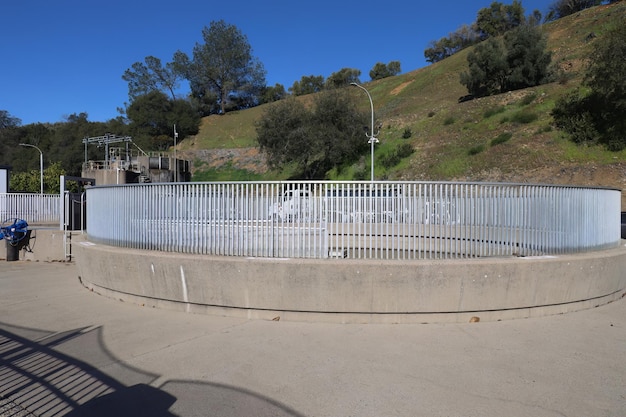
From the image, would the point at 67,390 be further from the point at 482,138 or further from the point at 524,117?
the point at 524,117

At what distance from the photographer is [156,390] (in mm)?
4109

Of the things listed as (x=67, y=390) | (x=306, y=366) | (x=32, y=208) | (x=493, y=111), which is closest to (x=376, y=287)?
(x=306, y=366)

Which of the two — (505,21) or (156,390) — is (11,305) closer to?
(156,390)

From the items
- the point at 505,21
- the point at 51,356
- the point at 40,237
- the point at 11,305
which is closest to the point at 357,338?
the point at 51,356

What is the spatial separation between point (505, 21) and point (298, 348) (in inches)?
4154

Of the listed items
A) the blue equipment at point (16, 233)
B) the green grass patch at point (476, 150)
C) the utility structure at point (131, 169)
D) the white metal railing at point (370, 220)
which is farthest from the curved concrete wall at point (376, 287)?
the utility structure at point (131, 169)

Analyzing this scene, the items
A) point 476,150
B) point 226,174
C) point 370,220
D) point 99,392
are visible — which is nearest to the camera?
point 99,392

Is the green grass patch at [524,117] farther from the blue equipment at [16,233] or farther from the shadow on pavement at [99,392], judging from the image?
the shadow on pavement at [99,392]

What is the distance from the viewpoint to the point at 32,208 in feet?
60.8

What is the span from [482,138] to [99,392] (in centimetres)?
3804

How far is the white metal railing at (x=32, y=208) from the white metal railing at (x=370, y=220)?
14238 mm

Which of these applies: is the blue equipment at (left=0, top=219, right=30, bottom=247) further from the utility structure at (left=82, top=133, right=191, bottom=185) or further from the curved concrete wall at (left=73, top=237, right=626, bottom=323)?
the utility structure at (left=82, top=133, right=191, bottom=185)

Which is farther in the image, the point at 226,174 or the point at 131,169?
the point at 226,174

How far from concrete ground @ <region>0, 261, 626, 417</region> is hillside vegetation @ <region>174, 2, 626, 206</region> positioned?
84.4ft
